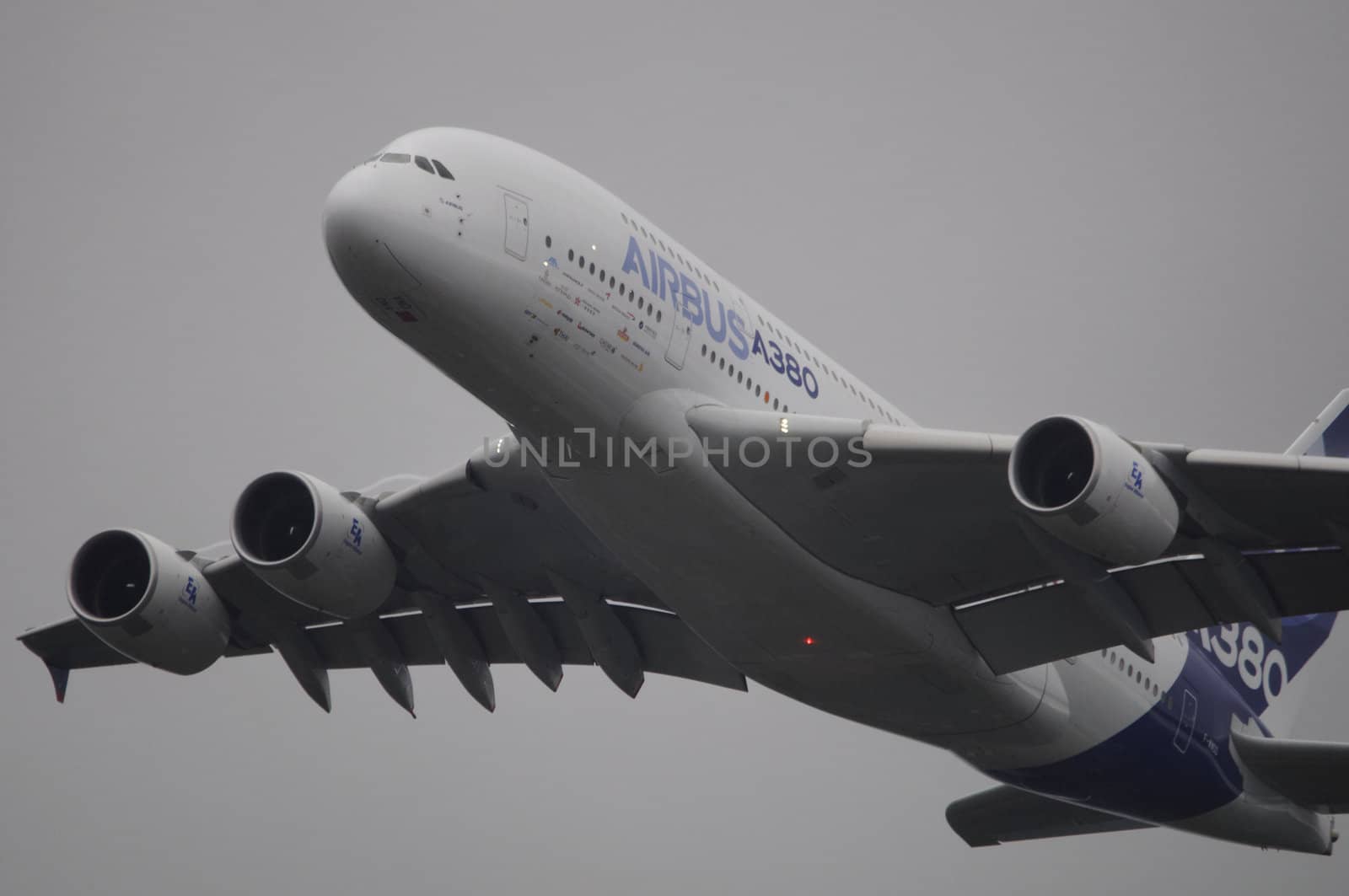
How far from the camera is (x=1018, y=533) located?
18.7 m

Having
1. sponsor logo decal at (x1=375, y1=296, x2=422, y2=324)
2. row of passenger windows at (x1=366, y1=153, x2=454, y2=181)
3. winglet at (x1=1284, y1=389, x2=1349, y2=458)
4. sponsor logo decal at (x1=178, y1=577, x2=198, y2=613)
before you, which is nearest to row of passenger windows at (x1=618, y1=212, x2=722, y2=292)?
row of passenger windows at (x1=366, y1=153, x2=454, y2=181)

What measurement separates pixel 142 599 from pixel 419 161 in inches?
337

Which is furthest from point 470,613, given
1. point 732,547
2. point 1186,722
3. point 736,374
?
point 1186,722

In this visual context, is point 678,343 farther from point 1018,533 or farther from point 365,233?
point 1018,533

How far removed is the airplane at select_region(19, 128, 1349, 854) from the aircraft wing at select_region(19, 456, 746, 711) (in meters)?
0.05

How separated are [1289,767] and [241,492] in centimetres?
1633

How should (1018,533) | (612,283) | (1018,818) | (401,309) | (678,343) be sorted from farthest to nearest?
(1018,818) < (1018,533) < (678,343) < (612,283) < (401,309)

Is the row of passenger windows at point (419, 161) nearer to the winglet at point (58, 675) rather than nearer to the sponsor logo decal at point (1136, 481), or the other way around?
the sponsor logo decal at point (1136, 481)

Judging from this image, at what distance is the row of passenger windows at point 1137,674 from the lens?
22.2 meters

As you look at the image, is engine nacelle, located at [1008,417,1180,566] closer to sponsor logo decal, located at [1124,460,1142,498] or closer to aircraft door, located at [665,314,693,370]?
sponsor logo decal, located at [1124,460,1142,498]

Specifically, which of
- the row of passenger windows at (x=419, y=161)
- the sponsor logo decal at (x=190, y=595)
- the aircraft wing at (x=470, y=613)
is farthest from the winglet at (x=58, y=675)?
the row of passenger windows at (x=419, y=161)

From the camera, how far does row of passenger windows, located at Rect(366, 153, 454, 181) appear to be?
1662 centimetres

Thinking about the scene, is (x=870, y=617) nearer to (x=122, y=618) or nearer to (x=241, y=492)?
(x=241, y=492)

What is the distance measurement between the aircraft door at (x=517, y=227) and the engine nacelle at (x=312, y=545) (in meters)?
5.54
